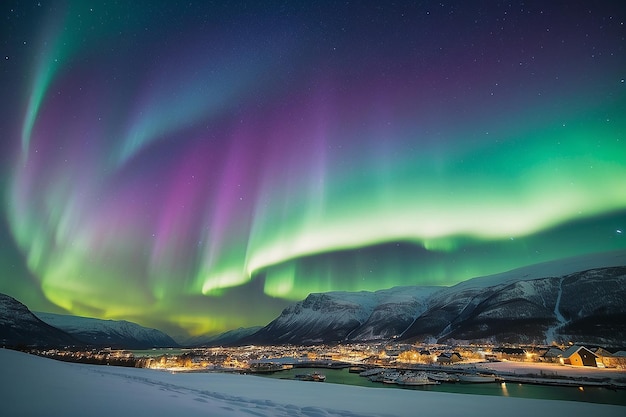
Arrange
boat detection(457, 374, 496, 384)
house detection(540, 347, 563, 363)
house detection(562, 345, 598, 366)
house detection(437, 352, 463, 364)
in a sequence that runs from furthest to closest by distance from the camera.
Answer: house detection(437, 352, 463, 364)
house detection(540, 347, 563, 363)
house detection(562, 345, 598, 366)
boat detection(457, 374, 496, 384)

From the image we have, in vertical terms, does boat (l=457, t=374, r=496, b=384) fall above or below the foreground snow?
below

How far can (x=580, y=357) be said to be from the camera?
94438 millimetres

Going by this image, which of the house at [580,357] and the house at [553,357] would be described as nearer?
the house at [580,357]

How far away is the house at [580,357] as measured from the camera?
90500 millimetres

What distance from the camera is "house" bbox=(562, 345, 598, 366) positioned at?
9050 cm

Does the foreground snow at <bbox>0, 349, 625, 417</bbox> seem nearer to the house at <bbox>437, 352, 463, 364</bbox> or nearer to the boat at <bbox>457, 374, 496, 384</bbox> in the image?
the boat at <bbox>457, 374, 496, 384</bbox>

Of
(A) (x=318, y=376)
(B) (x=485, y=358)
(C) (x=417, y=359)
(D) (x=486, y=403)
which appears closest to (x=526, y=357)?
(B) (x=485, y=358)

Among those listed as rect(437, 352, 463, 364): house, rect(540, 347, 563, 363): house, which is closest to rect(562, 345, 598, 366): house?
rect(540, 347, 563, 363): house

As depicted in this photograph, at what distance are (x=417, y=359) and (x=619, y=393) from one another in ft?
282

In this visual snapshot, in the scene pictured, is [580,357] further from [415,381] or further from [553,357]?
[415,381]

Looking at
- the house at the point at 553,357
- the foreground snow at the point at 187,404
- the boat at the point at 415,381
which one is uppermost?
the foreground snow at the point at 187,404

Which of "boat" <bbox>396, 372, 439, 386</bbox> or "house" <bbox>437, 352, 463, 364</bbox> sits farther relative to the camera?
"house" <bbox>437, 352, 463, 364</bbox>

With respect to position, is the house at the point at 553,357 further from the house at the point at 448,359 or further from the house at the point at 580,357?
the house at the point at 448,359

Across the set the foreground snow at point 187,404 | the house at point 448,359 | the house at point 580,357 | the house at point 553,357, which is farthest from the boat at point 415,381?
the foreground snow at point 187,404
